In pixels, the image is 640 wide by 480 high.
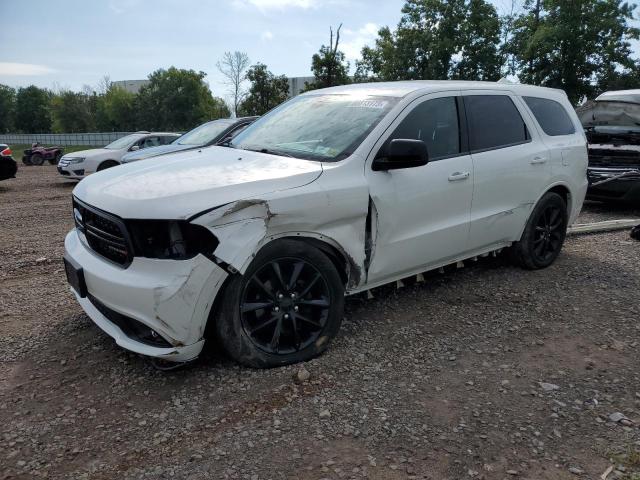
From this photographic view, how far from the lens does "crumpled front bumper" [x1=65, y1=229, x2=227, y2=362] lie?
8.94ft

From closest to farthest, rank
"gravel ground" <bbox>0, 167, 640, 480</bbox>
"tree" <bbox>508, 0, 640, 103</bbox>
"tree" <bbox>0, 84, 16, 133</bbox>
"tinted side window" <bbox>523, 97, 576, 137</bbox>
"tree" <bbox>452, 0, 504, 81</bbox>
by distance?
1. "gravel ground" <bbox>0, 167, 640, 480</bbox>
2. "tinted side window" <bbox>523, 97, 576, 137</bbox>
3. "tree" <bbox>508, 0, 640, 103</bbox>
4. "tree" <bbox>452, 0, 504, 81</bbox>
5. "tree" <bbox>0, 84, 16, 133</bbox>

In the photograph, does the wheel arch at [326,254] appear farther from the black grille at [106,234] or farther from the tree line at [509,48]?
the tree line at [509,48]

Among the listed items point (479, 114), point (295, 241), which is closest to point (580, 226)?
point (479, 114)

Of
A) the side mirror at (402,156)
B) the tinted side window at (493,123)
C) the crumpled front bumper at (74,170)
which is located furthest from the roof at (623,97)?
the crumpled front bumper at (74,170)

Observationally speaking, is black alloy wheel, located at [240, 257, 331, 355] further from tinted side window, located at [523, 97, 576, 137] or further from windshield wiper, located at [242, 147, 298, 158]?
tinted side window, located at [523, 97, 576, 137]

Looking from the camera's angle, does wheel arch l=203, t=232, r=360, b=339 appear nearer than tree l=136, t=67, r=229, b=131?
Yes

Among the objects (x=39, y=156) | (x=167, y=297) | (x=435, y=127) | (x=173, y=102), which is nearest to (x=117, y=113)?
(x=173, y=102)

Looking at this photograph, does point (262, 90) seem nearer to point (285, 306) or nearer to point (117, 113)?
point (285, 306)

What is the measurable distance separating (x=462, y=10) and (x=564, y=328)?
98.6ft

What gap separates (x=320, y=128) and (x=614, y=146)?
6.57m

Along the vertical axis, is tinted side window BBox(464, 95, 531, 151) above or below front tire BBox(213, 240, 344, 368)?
above

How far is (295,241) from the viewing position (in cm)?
310

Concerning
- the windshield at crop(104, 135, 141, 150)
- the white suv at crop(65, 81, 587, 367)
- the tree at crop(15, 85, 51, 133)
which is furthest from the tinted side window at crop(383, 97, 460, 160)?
the tree at crop(15, 85, 51, 133)

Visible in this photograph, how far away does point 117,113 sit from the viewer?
64.7m
